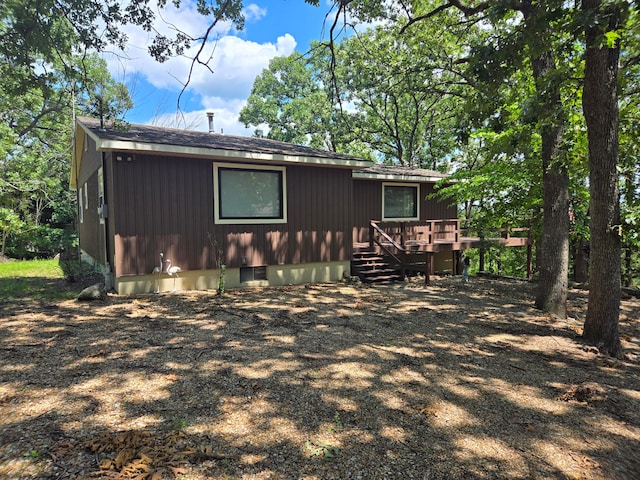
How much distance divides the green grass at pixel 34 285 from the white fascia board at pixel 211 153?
2.98 metres

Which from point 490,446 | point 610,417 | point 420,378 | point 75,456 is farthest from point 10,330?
point 610,417

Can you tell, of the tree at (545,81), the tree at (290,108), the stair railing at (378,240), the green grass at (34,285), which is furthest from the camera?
the tree at (290,108)

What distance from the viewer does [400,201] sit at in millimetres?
11953

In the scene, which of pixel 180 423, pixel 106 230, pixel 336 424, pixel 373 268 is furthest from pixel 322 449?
pixel 373 268

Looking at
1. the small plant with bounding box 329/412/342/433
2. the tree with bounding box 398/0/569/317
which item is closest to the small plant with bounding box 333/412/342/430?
the small plant with bounding box 329/412/342/433

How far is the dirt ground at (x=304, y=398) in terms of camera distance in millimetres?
2217

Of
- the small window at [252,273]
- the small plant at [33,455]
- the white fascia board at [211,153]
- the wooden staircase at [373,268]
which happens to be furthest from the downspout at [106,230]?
the small plant at [33,455]

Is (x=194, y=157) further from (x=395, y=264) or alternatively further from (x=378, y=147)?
(x=378, y=147)

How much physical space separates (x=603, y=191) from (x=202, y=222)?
266 inches

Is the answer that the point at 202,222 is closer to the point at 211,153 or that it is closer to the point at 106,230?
the point at 211,153

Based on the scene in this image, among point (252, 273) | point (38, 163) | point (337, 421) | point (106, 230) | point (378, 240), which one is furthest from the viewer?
point (38, 163)

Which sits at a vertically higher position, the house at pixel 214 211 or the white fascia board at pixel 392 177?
the white fascia board at pixel 392 177

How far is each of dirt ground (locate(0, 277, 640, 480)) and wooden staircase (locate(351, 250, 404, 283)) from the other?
3675mm

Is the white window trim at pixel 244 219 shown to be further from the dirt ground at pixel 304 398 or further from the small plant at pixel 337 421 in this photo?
the small plant at pixel 337 421
